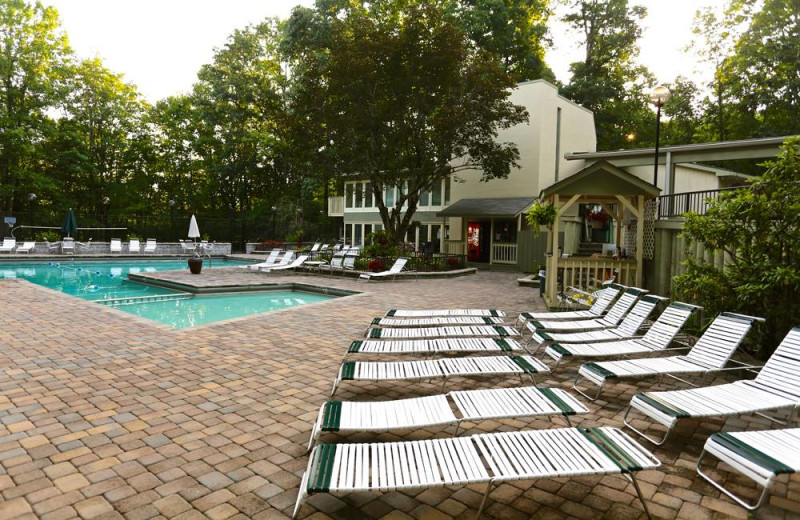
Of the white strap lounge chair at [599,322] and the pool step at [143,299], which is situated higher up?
the white strap lounge chair at [599,322]

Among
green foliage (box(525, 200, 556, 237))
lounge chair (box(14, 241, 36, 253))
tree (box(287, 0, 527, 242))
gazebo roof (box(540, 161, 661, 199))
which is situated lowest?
lounge chair (box(14, 241, 36, 253))

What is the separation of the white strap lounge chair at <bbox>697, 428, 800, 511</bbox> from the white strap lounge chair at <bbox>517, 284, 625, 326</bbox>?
417cm

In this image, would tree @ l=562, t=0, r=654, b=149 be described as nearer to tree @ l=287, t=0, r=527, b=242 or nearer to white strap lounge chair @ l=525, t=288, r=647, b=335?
tree @ l=287, t=0, r=527, b=242

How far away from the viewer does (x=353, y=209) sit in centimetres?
3241

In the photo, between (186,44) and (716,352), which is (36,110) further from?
(716,352)

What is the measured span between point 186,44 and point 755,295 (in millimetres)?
41916

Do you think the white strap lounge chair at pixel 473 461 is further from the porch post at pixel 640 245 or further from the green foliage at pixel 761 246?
the porch post at pixel 640 245

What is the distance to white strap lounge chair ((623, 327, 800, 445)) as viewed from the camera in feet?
11.4

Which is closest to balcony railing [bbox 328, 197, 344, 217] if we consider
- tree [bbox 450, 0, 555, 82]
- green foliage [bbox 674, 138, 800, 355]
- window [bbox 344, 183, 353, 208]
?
window [bbox 344, 183, 353, 208]

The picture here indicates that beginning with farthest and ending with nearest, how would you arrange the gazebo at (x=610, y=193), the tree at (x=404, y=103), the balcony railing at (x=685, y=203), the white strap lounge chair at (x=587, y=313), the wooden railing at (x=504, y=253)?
the wooden railing at (x=504, y=253), the tree at (x=404, y=103), the gazebo at (x=610, y=193), the balcony railing at (x=685, y=203), the white strap lounge chair at (x=587, y=313)

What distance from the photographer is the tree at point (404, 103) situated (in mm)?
19719

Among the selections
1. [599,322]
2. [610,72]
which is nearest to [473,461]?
[599,322]

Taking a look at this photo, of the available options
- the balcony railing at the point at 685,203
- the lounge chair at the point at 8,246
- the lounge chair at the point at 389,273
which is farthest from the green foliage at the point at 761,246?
the lounge chair at the point at 8,246

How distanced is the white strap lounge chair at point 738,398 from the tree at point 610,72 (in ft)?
103
